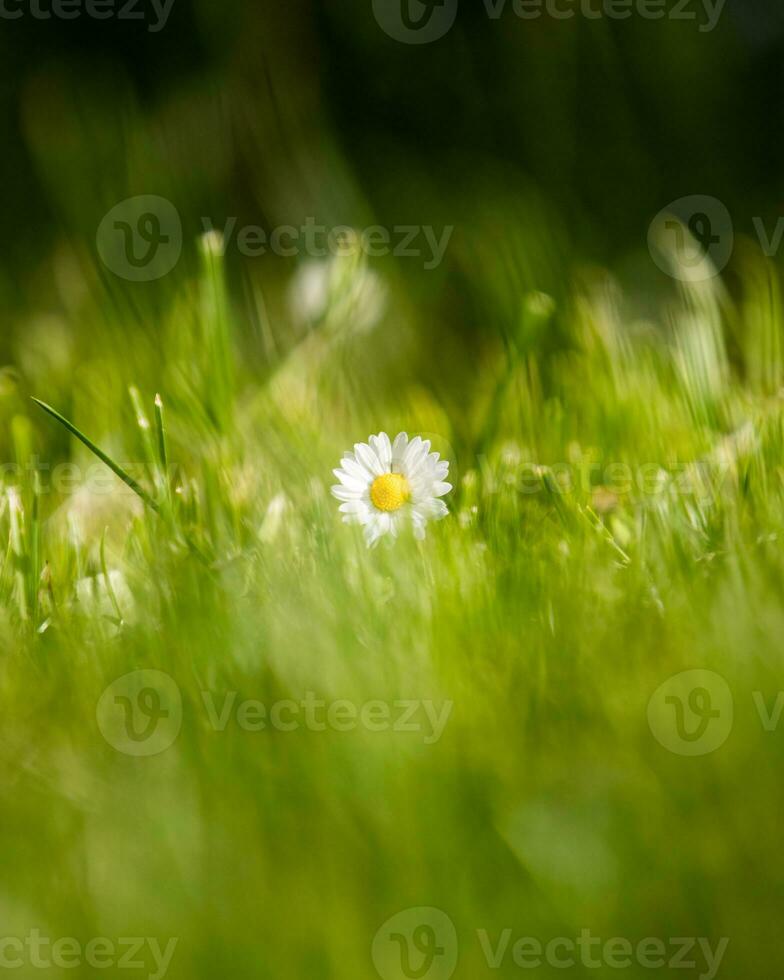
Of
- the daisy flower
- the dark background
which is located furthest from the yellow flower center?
the dark background

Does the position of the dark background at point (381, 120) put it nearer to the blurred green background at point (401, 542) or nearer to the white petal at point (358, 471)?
the blurred green background at point (401, 542)

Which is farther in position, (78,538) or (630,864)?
(78,538)

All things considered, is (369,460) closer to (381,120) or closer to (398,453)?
(398,453)

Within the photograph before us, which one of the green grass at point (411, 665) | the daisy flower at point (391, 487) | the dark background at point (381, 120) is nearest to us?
the green grass at point (411, 665)

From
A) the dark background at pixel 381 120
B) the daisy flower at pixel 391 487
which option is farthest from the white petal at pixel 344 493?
the dark background at pixel 381 120

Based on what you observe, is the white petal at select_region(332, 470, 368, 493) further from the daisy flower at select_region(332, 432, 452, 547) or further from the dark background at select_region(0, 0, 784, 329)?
the dark background at select_region(0, 0, 784, 329)

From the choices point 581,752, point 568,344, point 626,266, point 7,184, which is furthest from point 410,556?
point 7,184

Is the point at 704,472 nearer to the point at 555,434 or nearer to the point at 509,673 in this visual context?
the point at 555,434
